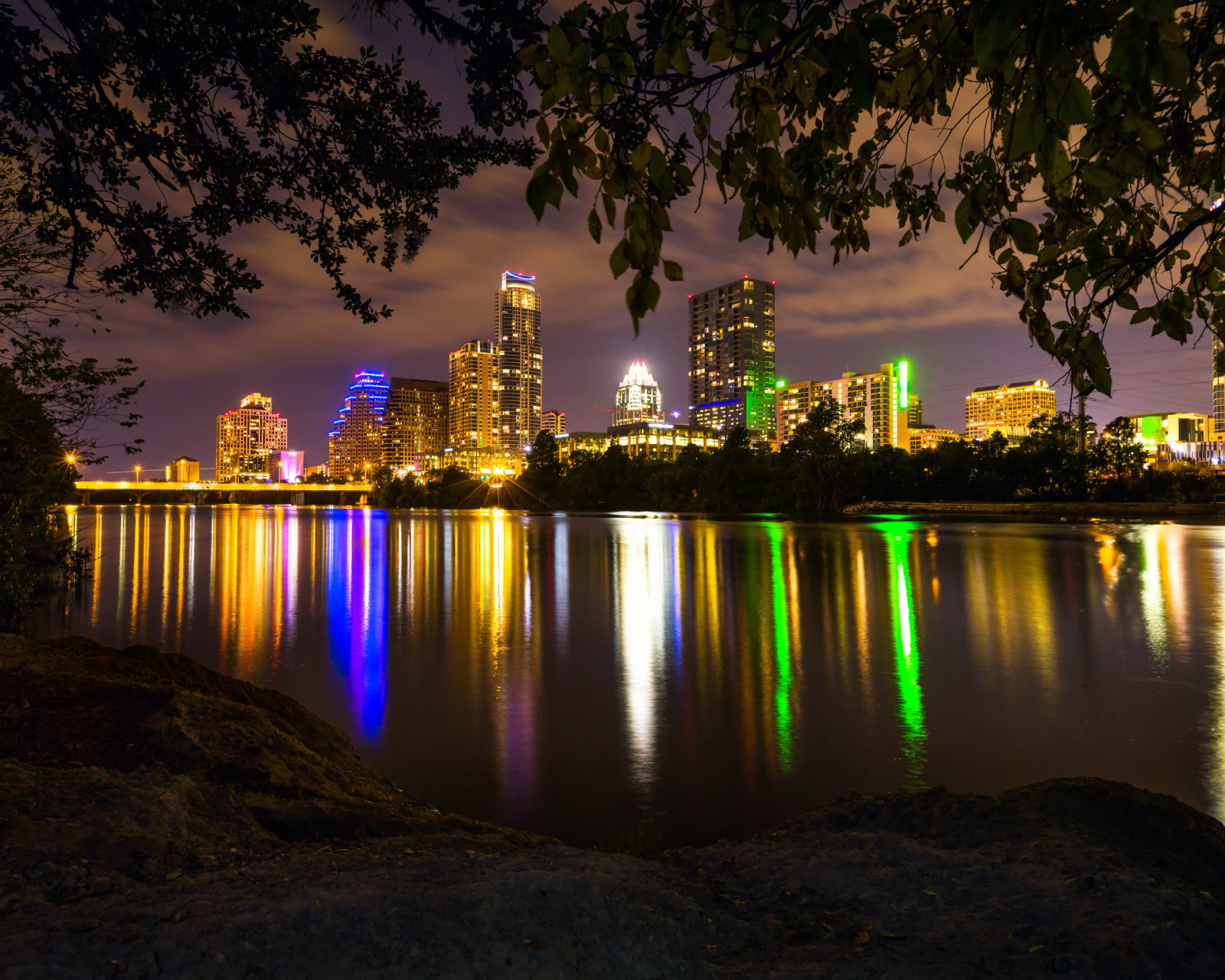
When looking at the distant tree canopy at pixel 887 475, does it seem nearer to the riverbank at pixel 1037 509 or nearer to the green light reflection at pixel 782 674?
the riverbank at pixel 1037 509

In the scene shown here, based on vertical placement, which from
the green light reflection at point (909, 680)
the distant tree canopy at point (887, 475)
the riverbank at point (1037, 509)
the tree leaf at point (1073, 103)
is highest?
the distant tree canopy at point (887, 475)

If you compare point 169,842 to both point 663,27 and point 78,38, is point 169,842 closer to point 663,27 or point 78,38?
point 663,27

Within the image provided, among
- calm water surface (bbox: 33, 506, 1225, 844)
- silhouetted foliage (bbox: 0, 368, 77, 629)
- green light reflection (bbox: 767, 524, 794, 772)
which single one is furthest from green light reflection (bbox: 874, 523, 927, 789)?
silhouetted foliage (bbox: 0, 368, 77, 629)

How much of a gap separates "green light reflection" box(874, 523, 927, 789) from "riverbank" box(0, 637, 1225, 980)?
2712 millimetres

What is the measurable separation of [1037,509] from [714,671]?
59.5 meters

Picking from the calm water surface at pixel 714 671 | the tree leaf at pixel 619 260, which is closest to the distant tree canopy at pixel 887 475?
the calm water surface at pixel 714 671

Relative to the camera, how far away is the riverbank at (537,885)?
7.57 ft

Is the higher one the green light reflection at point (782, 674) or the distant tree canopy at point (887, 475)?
the distant tree canopy at point (887, 475)

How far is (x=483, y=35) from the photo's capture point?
5.01 m

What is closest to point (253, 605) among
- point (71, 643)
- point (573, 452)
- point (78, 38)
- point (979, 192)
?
point (71, 643)

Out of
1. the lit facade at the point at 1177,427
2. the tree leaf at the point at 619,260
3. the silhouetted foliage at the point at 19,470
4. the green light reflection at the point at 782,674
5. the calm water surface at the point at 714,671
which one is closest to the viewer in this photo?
the tree leaf at the point at 619,260

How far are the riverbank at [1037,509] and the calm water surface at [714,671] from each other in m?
37.6

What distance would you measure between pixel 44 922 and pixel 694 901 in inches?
91.9

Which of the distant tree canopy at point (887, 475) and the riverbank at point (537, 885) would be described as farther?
the distant tree canopy at point (887, 475)
